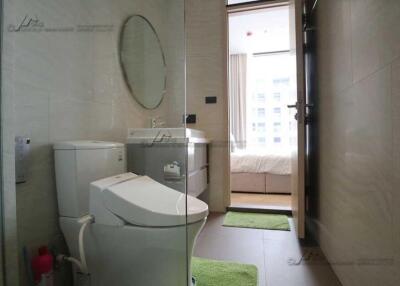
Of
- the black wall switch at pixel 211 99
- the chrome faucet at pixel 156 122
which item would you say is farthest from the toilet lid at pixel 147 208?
the black wall switch at pixel 211 99

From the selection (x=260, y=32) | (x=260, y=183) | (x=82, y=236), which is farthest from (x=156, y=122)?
(x=260, y=32)

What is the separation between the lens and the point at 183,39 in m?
2.27

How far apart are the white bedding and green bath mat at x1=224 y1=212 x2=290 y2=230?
80 cm

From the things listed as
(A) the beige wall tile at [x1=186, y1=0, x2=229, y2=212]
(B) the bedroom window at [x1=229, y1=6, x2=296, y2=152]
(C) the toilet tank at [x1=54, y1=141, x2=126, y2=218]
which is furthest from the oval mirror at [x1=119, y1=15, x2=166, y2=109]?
(B) the bedroom window at [x1=229, y1=6, x2=296, y2=152]

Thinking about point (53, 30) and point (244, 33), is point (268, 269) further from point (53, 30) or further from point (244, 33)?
point (244, 33)

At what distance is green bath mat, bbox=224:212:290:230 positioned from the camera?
6.46 ft

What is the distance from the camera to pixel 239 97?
4.73 metres

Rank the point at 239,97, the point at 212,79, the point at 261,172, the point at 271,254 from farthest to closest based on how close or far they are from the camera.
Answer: the point at 239,97, the point at 261,172, the point at 212,79, the point at 271,254

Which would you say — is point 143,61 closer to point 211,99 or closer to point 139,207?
point 211,99

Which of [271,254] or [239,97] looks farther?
[239,97]

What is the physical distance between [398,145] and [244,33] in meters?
3.61

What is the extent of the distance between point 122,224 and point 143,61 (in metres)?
1.38

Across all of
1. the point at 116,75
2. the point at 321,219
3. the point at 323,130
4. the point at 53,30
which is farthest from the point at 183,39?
the point at 321,219

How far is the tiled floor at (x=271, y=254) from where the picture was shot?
1.23 m
